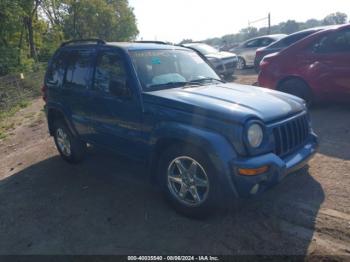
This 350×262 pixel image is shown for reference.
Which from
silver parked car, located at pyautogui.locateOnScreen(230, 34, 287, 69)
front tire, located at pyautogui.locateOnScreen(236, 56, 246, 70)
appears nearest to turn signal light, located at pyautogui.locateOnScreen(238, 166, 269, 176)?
silver parked car, located at pyautogui.locateOnScreen(230, 34, 287, 69)

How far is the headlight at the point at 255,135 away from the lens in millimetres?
3128

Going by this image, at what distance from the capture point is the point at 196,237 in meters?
3.28

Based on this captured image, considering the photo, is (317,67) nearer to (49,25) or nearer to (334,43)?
(334,43)

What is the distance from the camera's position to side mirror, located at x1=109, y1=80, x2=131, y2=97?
392 cm

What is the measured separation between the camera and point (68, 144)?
18.0 feet

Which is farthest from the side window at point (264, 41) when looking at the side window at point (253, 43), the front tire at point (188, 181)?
the front tire at point (188, 181)

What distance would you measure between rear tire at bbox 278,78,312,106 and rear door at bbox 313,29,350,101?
11.8 inches

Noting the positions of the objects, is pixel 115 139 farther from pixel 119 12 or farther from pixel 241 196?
pixel 119 12

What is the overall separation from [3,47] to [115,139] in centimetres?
1378

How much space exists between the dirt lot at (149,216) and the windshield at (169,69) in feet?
4.77

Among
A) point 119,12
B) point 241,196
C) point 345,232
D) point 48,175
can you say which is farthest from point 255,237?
point 119,12

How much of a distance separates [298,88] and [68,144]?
15.8 ft

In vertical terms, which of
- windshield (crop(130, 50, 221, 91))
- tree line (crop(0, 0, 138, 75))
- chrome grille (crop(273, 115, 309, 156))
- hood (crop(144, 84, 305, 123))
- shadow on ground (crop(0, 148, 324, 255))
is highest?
tree line (crop(0, 0, 138, 75))

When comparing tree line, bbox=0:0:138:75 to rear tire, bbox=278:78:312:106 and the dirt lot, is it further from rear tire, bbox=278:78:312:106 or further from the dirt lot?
rear tire, bbox=278:78:312:106
